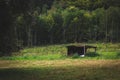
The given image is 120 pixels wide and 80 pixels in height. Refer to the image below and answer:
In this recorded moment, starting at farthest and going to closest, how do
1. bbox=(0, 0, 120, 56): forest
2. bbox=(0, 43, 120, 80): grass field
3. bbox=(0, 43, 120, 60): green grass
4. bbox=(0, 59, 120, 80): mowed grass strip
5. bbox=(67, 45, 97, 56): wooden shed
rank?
bbox=(0, 0, 120, 56): forest < bbox=(67, 45, 97, 56): wooden shed < bbox=(0, 43, 120, 60): green grass < bbox=(0, 43, 120, 80): grass field < bbox=(0, 59, 120, 80): mowed grass strip

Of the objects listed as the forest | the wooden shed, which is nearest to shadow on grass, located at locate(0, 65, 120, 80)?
the wooden shed

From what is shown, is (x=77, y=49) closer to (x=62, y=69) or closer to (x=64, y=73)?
(x=62, y=69)

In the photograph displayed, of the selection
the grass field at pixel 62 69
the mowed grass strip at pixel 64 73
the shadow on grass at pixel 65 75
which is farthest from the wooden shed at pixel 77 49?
the shadow on grass at pixel 65 75

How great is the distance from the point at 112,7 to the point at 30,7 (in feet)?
327

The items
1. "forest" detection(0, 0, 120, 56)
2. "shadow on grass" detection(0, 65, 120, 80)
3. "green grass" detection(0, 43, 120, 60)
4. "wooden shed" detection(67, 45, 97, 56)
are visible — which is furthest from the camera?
"forest" detection(0, 0, 120, 56)

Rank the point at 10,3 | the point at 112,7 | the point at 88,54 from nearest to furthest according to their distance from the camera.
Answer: the point at 10,3 → the point at 88,54 → the point at 112,7

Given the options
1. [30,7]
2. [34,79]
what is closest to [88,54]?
[30,7]

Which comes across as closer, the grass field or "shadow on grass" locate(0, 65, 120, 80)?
"shadow on grass" locate(0, 65, 120, 80)

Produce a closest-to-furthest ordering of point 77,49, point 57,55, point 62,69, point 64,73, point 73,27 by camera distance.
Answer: point 64,73, point 62,69, point 77,49, point 57,55, point 73,27

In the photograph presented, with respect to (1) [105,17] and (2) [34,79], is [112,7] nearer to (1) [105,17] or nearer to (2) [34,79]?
(1) [105,17]

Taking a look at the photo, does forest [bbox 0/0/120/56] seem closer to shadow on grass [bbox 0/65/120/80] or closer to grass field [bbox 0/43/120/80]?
grass field [bbox 0/43/120/80]

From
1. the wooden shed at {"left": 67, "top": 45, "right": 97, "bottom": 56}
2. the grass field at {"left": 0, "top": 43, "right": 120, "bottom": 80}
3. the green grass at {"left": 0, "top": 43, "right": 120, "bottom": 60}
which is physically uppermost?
the grass field at {"left": 0, "top": 43, "right": 120, "bottom": 80}

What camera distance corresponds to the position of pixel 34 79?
21234 mm

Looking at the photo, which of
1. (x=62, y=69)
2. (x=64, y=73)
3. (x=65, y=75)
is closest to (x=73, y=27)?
(x=62, y=69)
